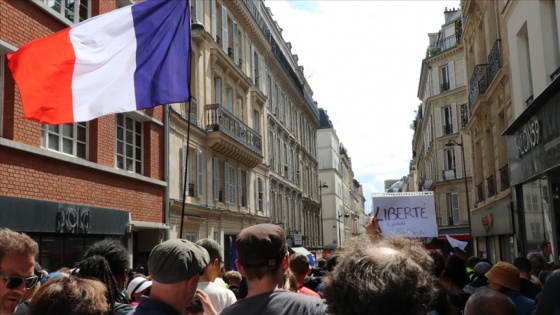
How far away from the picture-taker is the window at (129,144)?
15594 mm

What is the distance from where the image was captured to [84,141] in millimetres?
13812

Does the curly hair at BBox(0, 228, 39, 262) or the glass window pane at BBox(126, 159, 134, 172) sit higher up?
the glass window pane at BBox(126, 159, 134, 172)

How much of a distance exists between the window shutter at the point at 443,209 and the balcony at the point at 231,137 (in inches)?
892

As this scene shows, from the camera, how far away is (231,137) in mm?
23641

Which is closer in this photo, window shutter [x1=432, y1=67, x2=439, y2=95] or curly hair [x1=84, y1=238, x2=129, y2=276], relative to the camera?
curly hair [x1=84, y1=238, x2=129, y2=276]

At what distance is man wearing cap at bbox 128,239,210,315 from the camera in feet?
9.69

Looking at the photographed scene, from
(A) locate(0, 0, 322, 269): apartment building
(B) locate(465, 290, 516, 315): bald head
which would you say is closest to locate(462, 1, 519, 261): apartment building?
(A) locate(0, 0, 322, 269): apartment building

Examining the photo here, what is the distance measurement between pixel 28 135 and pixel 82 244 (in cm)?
321

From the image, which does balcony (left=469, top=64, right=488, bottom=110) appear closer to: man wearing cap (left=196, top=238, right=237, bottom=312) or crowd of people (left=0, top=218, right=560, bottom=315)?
crowd of people (left=0, top=218, right=560, bottom=315)

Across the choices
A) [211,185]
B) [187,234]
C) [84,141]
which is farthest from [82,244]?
[211,185]

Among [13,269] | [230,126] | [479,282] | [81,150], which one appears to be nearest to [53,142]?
[81,150]

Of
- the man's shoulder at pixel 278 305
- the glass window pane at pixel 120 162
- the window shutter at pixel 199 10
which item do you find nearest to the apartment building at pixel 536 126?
the man's shoulder at pixel 278 305

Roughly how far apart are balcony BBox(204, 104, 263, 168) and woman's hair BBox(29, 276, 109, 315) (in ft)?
63.9

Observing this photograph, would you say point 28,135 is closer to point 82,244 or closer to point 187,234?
point 82,244
